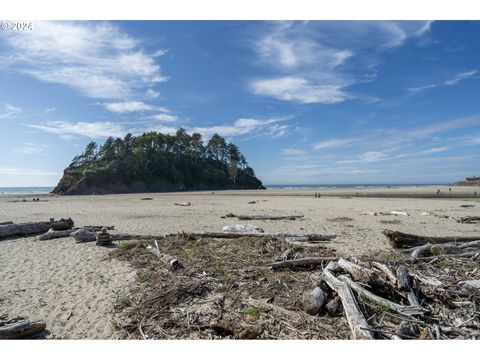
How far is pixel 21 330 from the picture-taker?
15.2ft

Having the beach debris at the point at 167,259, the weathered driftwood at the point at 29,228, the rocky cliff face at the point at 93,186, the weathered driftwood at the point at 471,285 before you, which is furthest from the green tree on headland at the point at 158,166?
the weathered driftwood at the point at 471,285

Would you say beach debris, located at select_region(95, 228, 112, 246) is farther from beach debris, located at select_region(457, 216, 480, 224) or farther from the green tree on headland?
the green tree on headland

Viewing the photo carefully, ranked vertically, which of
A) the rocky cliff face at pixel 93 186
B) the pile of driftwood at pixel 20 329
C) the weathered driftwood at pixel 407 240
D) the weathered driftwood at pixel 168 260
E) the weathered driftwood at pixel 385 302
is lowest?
the pile of driftwood at pixel 20 329

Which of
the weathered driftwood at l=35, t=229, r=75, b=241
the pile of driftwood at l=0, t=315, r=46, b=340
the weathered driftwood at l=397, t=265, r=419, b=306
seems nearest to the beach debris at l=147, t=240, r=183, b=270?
Result: the pile of driftwood at l=0, t=315, r=46, b=340

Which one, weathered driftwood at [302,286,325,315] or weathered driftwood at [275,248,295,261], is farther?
weathered driftwood at [275,248,295,261]

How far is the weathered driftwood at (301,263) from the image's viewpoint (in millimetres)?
7496

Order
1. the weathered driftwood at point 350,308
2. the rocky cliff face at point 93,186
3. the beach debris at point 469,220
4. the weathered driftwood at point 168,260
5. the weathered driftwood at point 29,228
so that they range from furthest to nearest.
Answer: the rocky cliff face at point 93,186, the beach debris at point 469,220, the weathered driftwood at point 29,228, the weathered driftwood at point 168,260, the weathered driftwood at point 350,308

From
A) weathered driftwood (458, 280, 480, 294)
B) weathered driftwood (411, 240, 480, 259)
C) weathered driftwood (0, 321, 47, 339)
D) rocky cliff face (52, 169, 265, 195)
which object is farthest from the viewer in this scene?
rocky cliff face (52, 169, 265, 195)

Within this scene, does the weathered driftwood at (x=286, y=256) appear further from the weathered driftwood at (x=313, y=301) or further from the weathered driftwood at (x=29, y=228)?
the weathered driftwood at (x=29, y=228)

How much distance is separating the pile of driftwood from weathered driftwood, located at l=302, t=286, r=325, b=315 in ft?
15.1

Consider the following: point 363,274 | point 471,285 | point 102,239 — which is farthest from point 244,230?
point 471,285

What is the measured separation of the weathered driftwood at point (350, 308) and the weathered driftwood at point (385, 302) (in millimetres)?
156

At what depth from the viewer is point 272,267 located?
293 inches

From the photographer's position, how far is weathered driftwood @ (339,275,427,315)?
4760mm
